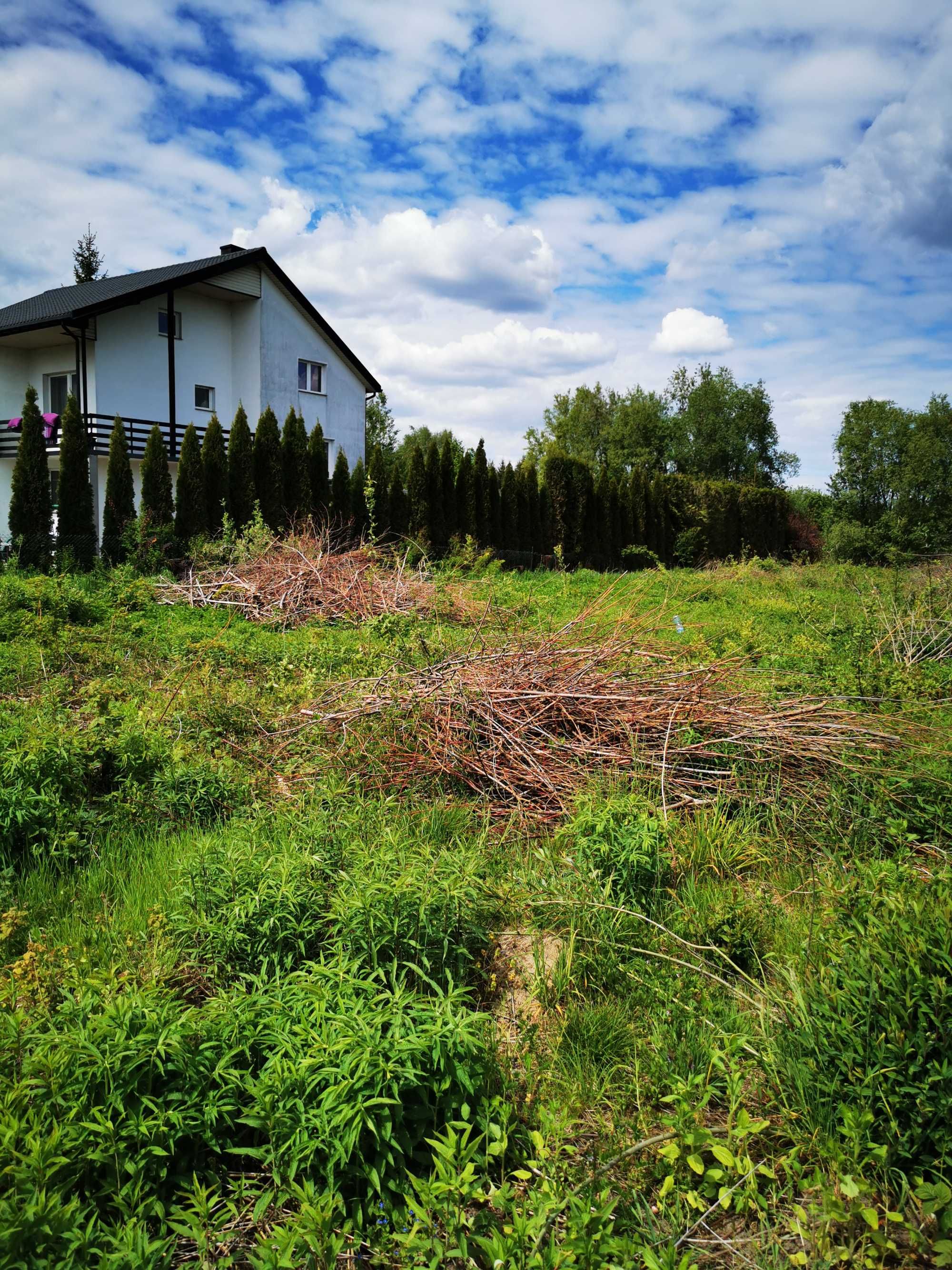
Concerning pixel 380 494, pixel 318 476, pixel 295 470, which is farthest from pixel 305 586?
pixel 380 494

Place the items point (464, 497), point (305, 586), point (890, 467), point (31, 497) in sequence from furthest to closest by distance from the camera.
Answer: point (890, 467) < point (464, 497) < point (31, 497) < point (305, 586)

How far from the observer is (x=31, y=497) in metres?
13.6

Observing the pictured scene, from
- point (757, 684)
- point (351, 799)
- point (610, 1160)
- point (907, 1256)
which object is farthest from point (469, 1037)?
point (757, 684)

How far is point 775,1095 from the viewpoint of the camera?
2275 millimetres

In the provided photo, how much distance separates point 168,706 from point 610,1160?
4.12 metres

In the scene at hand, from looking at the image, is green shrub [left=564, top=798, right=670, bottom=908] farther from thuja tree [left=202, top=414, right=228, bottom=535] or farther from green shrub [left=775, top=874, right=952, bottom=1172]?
thuja tree [left=202, top=414, right=228, bottom=535]

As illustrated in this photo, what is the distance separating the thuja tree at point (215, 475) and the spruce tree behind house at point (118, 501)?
1.30m

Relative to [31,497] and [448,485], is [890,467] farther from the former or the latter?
[31,497]

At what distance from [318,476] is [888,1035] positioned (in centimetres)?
1583

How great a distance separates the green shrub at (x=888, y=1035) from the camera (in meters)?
1.98

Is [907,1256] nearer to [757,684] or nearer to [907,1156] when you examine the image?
[907,1156]

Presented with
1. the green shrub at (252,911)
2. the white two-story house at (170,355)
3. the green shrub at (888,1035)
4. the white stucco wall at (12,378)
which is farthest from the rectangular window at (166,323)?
the green shrub at (888,1035)

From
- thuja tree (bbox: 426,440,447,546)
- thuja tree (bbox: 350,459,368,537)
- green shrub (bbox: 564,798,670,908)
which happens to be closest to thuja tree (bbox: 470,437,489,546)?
thuja tree (bbox: 426,440,447,546)

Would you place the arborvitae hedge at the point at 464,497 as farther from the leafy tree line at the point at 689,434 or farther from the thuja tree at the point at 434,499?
the leafy tree line at the point at 689,434
